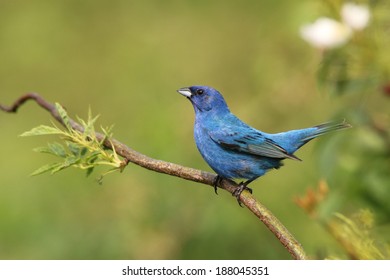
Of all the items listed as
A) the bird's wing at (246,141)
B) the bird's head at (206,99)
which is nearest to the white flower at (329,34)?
the bird's wing at (246,141)

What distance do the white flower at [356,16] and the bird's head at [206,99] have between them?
2.06ft

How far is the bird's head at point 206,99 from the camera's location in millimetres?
3065

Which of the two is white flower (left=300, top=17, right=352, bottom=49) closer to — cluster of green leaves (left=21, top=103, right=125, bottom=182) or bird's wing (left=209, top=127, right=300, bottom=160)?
bird's wing (left=209, top=127, right=300, bottom=160)

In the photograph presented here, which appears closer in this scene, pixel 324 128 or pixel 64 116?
pixel 64 116

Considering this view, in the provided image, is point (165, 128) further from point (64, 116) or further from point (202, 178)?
point (202, 178)

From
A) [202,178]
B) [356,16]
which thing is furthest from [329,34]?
[202,178]

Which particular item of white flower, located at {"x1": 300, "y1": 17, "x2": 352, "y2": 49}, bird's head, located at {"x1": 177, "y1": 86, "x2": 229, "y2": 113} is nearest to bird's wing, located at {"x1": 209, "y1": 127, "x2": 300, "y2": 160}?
bird's head, located at {"x1": 177, "y1": 86, "x2": 229, "y2": 113}

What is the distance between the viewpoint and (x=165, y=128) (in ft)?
13.8

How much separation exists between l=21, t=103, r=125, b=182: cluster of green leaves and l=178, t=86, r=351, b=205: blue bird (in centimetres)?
97

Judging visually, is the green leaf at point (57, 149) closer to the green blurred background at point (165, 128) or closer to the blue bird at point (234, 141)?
the blue bird at point (234, 141)

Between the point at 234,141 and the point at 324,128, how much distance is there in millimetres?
329

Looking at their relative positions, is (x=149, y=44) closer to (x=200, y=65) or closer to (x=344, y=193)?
(x=200, y=65)

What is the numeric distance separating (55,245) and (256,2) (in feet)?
10.1
